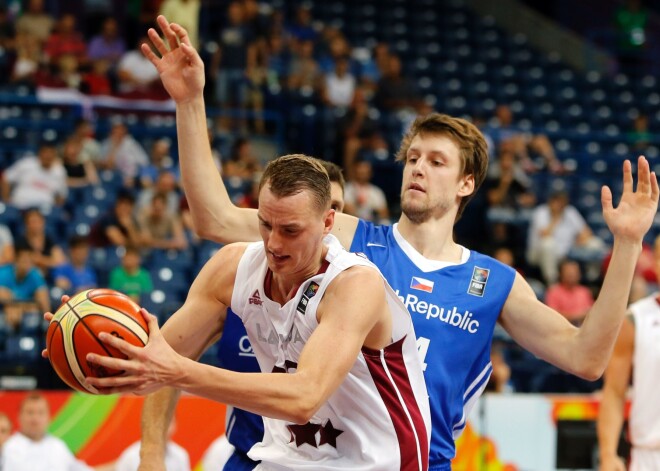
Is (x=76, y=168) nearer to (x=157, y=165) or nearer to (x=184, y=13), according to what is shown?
(x=157, y=165)

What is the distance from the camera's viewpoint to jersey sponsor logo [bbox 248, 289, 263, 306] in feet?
13.3

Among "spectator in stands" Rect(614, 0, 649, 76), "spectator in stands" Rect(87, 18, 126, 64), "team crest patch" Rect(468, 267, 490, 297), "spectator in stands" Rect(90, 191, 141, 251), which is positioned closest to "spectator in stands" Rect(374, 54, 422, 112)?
"spectator in stands" Rect(87, 18, 126, 64)

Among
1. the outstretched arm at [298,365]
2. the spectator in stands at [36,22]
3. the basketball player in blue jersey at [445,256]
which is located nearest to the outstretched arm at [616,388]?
the basketball player in blue jersey at [445,256]

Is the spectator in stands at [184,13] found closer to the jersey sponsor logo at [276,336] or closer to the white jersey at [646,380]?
the white jersey at [646,380]

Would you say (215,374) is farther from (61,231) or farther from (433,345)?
(61,231)

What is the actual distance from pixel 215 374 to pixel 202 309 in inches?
42.1

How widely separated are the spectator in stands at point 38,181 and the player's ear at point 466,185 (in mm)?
8593

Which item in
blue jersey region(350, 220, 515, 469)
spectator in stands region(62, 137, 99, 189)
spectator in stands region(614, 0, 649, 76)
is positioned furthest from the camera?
spectator in stands region(614, 0, 649, 76)

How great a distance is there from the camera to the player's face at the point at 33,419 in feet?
28.0

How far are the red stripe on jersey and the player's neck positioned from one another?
934 mm

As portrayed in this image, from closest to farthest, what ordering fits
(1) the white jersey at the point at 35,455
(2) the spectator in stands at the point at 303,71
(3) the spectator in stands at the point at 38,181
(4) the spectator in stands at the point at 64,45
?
(1) the white jersey at the point at 35,455 < (3) the spectator in stands at the point at 38,181 < (4) the spectator in stands at the point at 64,45 < (2) the spectator in stands at the point at 303,71

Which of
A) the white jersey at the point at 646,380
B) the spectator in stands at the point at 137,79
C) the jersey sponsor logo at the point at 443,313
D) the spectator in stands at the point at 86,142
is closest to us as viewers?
the jersey sponsor logo at the point at 443,313

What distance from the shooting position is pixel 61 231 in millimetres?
12688

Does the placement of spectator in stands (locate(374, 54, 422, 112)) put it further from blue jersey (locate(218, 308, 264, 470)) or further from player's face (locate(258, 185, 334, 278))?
player's face (locate(258, 185, 334, 278))
